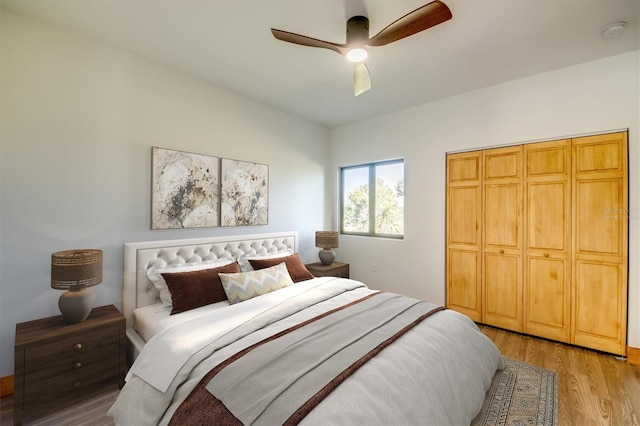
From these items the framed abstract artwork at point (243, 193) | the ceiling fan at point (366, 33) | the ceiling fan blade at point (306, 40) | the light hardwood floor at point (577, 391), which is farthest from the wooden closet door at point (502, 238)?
the framed abstract artwork at point (243, 193)

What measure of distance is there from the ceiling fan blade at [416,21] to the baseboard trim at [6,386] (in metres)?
3.59

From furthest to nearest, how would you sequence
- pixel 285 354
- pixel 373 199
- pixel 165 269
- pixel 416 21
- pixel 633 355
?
1. pixel 373 199
2. pixel 165 269
3. pixel 633 355
4. pixel 416 21
5. pixel 285 354

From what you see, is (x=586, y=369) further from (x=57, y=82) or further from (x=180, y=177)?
(x=57, y=82)

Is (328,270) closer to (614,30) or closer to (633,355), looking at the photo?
(633,355)

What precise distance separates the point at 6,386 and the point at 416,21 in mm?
3803

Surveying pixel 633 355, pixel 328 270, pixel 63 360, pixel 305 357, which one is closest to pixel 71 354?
pixel 63 360

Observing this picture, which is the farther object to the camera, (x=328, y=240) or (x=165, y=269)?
(x=328, y=240)

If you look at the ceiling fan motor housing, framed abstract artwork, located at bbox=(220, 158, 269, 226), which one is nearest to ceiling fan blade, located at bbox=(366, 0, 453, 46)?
the ceiling fan motor housing

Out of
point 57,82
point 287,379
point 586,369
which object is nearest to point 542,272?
point 586,369

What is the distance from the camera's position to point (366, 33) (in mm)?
2021

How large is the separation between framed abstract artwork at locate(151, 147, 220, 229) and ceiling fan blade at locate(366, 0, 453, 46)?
211cm

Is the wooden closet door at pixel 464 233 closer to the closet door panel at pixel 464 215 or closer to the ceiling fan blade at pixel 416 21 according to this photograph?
the closet door panel at pixel 464 215

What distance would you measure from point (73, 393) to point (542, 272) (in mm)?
4281

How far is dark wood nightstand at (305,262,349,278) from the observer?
12.5 ft
